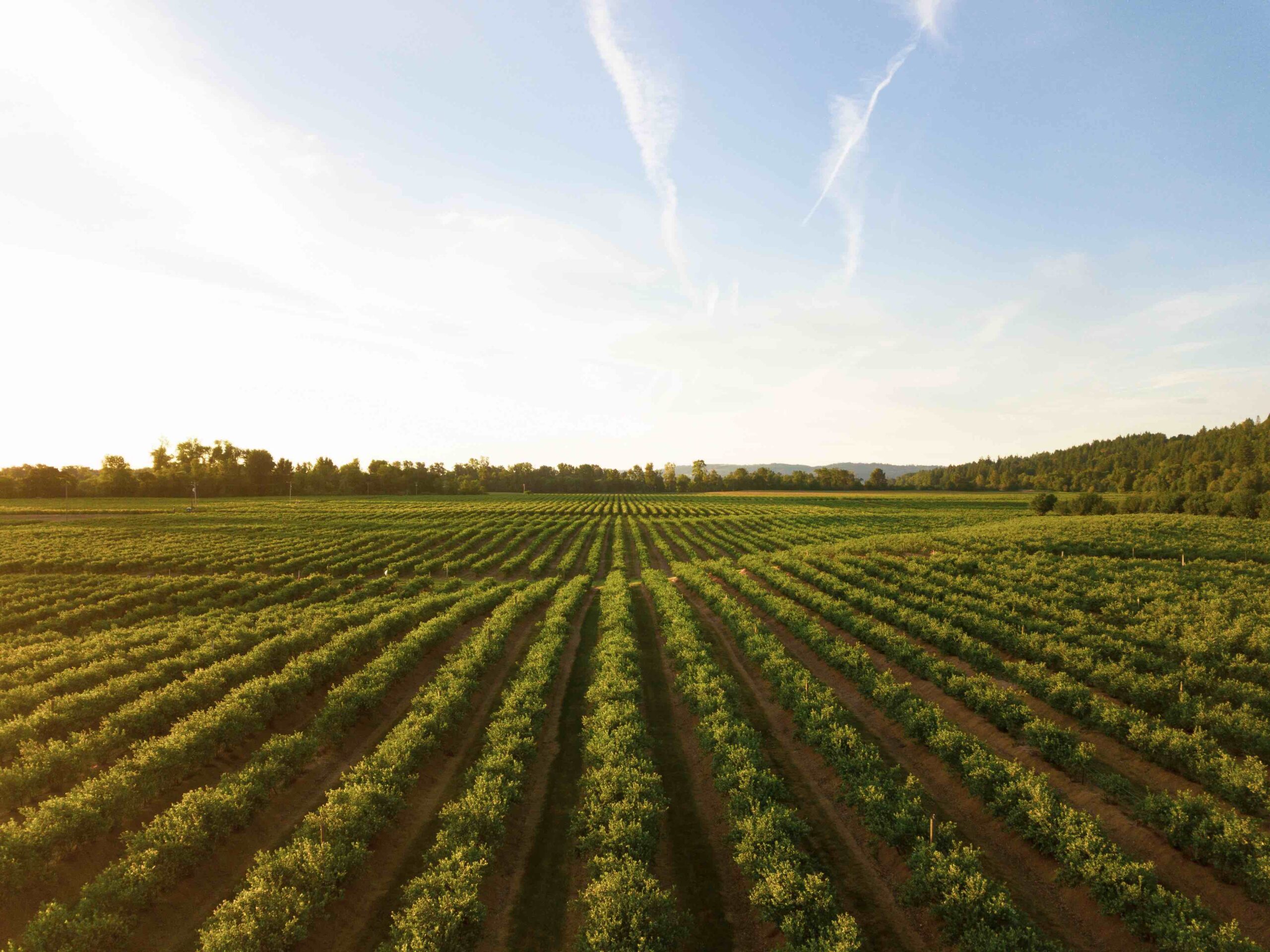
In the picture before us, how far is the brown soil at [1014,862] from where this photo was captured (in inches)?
398

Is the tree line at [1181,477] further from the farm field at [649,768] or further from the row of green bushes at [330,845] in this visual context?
the row of green bushes at [330,845]

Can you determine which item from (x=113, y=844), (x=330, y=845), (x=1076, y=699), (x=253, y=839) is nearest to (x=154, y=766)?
(x=113, y=844)

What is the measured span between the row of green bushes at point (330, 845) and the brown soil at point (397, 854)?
353 millimetres

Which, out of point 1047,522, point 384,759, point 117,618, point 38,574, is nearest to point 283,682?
point 384,759

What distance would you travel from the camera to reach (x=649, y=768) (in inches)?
558

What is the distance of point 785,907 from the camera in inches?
384

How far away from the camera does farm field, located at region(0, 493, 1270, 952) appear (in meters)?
9.91

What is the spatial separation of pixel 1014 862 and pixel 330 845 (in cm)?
1554

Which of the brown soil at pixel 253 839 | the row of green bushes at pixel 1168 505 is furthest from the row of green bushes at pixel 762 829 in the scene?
the row of green bushes at pixel 1168 505

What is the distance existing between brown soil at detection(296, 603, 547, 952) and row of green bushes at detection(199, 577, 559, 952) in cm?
35

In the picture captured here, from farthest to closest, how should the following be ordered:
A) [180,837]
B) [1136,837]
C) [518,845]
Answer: [518,845], [1136,837], [180,837]

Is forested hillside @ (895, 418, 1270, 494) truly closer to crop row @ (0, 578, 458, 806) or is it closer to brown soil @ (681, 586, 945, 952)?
brown soil @ (681, 586, 945, 952)

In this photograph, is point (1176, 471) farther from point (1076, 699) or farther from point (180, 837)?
point (180, 837)

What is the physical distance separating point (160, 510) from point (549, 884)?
121598 millimetres
